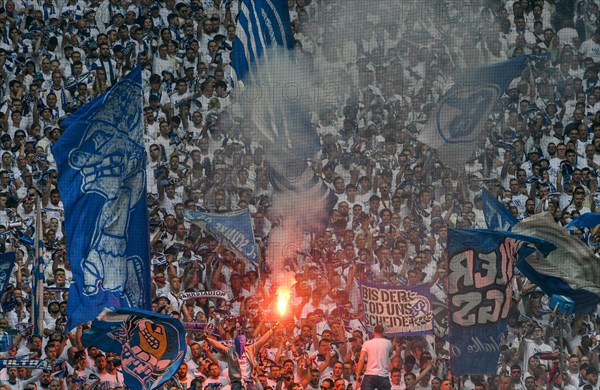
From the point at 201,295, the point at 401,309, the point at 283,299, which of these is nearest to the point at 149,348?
the point at 283,299

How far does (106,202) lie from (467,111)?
6.27 meters

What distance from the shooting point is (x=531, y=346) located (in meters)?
19.9

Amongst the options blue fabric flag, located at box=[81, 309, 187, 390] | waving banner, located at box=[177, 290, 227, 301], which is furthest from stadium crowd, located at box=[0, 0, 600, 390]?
blue fabric flag, located at box=[81, 309, 187, 390]

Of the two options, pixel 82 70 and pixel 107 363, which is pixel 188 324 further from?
pixel 82 70

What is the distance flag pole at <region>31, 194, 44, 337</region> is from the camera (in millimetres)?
19469

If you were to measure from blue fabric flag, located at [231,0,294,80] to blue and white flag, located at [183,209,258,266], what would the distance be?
324 cm

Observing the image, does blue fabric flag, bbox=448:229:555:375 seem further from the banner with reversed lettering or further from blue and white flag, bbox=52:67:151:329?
blue and white flag, bbox=52:67:151:329

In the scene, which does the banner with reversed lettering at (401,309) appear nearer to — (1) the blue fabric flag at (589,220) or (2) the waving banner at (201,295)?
(1) the blue fabric flag at (589,220)

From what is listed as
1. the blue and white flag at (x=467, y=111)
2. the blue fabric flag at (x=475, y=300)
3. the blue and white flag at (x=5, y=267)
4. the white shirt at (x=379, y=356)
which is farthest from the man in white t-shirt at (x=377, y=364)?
the blue and white flag at (x=467, y=111)

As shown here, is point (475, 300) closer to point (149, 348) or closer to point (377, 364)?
point (377, 364)

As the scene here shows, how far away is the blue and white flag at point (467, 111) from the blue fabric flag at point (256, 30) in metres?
2.57

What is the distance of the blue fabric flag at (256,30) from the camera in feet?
76.6

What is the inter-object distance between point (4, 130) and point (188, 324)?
16.2ft

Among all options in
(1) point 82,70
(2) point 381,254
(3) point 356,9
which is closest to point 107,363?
(2) point 381,254
